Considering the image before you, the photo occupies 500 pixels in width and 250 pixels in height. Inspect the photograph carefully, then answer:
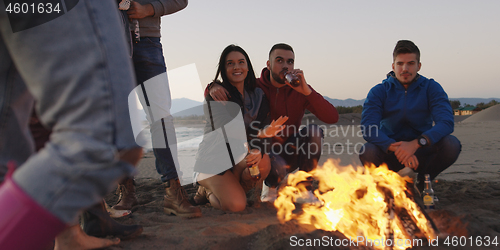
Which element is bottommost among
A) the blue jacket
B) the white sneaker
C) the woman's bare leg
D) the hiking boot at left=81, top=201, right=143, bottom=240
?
the white sneaker

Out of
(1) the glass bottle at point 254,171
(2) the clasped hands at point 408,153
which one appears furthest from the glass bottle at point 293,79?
(2) the clasped hands at point 408,153

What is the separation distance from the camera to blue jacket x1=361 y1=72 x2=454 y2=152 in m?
3.57

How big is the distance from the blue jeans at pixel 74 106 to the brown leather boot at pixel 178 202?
7.36 feet

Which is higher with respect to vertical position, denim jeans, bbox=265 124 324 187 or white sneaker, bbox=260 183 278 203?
denim jeans, bbox=265 124 324 187

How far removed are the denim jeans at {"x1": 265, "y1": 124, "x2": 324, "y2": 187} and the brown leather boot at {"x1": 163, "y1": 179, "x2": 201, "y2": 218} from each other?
43.8 inches

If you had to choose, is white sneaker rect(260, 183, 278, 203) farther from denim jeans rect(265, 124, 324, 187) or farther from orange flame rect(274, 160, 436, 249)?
orange flame rect(274, 160, 436, 249)

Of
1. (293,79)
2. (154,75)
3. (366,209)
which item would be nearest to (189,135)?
(293,79)

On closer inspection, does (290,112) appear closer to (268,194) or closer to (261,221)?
(268,194)

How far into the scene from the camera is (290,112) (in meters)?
3.91

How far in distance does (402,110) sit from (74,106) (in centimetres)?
372

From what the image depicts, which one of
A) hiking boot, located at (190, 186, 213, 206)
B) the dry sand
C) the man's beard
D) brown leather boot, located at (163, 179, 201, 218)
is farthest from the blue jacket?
brown leather boot, located at (163, 179, 201, 218)

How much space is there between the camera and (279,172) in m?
3.66

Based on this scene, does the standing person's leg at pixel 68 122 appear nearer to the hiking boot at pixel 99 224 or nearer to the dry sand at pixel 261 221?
the dry sand at pixel 261 221

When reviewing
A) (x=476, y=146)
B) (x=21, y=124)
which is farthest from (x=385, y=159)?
(x=476, y=146)
